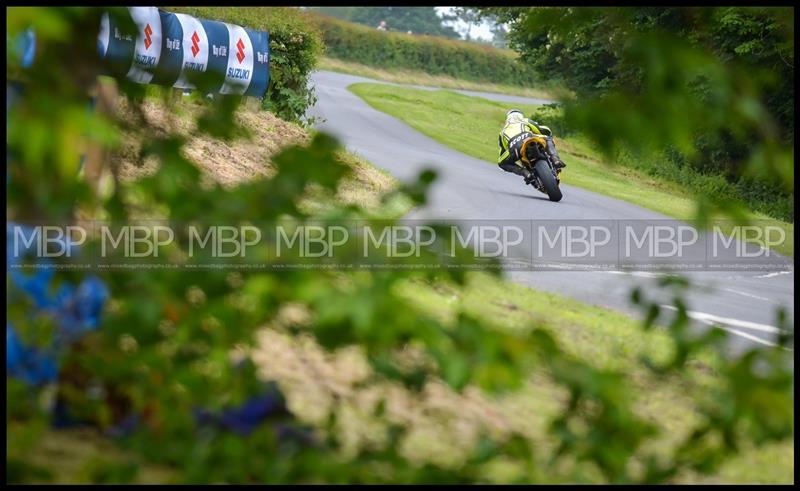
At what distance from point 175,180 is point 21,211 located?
812 mm

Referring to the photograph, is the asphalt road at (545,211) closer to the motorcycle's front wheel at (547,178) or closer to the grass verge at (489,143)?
the motorcycle's front wheel at (547,178)

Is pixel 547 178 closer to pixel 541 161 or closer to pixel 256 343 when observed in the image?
pixel 541 161

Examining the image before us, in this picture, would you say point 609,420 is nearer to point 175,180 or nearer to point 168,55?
point 175,180

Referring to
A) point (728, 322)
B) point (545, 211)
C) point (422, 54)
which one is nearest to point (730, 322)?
point (728, 322)

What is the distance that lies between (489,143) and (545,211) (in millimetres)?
16174

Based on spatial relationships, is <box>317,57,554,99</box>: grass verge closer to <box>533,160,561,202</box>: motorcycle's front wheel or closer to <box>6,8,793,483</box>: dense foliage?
<box>533,160,561,202</box>: motorcycle's front wheel

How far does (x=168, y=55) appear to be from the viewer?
17.7 meters

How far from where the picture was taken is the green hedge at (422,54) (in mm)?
71812

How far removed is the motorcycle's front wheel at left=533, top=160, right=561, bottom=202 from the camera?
63.2 ft

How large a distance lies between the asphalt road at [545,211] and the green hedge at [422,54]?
1290 inches

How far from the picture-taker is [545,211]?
18.9 m

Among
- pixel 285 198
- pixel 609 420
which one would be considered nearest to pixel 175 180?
pixel 285 198

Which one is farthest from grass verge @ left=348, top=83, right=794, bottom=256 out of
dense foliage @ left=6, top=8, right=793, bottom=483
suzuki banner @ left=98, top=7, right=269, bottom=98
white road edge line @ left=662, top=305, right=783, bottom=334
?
dense foliage @ left=6, top=8, right=793, bottom=483

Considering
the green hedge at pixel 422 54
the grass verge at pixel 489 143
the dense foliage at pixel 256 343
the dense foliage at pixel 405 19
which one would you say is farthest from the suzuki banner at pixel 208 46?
the dense foliage at pixel 405 19
